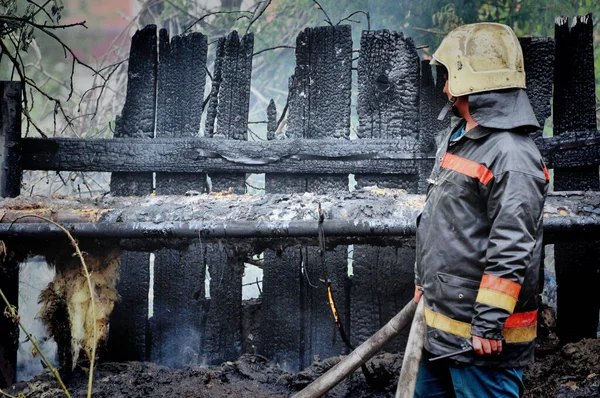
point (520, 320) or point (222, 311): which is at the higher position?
point (520, 320)

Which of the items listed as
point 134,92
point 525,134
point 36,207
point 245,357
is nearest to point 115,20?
point 134,92

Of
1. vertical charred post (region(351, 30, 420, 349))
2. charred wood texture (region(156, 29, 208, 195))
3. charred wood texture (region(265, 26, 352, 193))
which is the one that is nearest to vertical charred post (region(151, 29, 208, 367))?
charred wood texture (region(156, 29, 208, 195))

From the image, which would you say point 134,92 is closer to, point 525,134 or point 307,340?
point 307,340

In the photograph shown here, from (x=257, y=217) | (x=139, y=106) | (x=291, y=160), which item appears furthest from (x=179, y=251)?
(x=139, y=106)

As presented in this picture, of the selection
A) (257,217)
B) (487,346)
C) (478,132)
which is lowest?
(487,346)

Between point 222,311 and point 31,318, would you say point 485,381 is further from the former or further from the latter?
point 31,318

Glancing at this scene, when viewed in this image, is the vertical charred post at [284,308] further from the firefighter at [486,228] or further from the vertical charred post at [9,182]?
the vertical charred post at [9,182]

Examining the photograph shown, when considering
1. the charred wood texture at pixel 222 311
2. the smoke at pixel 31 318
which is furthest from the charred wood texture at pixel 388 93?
the smoke at pixel 31 318

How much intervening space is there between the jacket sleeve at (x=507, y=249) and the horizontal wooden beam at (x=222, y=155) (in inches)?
58.5

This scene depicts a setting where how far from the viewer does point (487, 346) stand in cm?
181

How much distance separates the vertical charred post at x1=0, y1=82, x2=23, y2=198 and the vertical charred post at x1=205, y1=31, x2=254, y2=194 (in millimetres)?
1280

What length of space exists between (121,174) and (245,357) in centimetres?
151

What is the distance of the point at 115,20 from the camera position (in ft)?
25.3

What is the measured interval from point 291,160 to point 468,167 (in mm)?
1560
